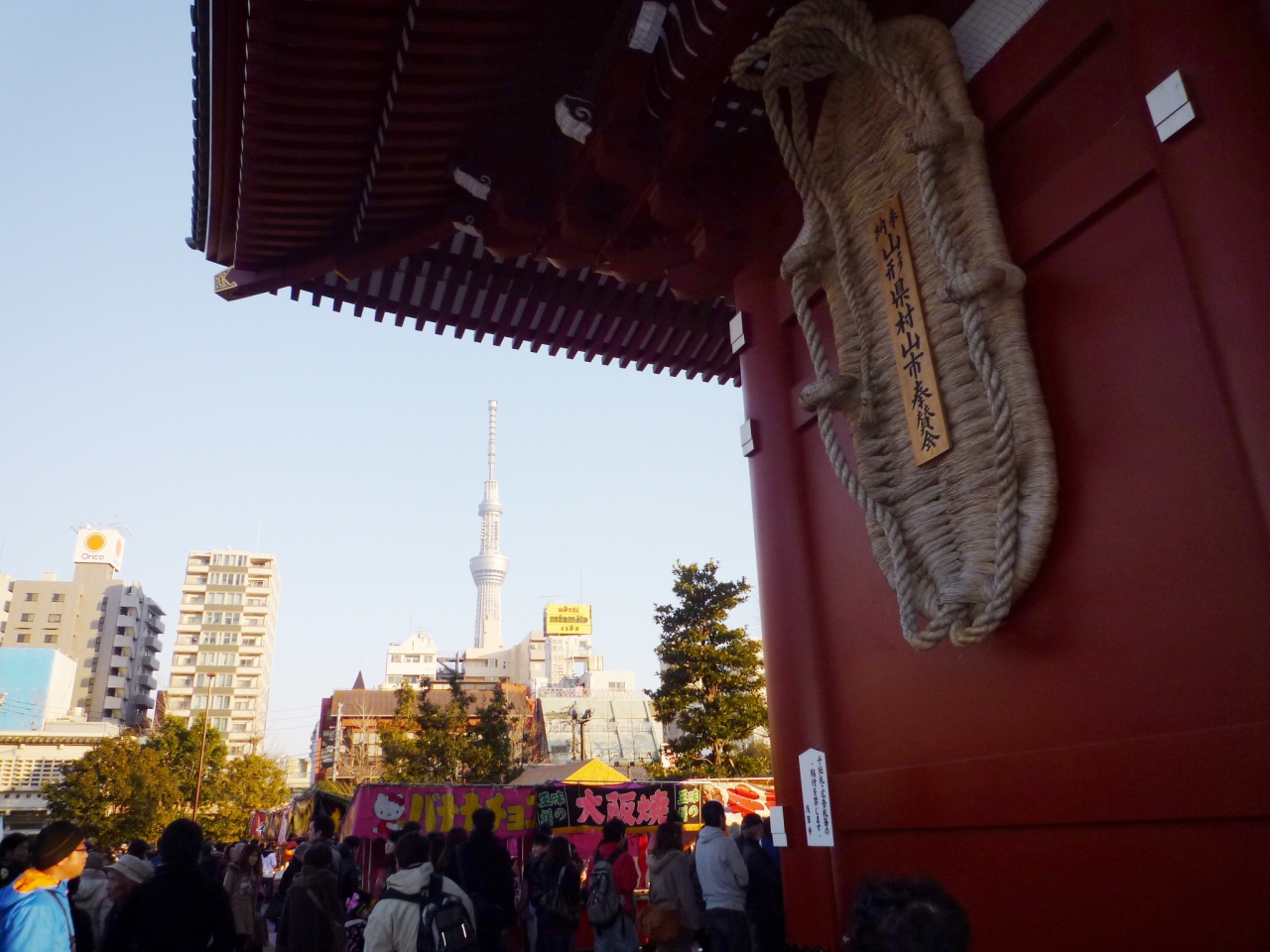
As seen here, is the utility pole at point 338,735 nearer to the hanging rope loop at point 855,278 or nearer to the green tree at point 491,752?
the green tree at point 491,752

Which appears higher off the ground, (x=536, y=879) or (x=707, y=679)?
(x=707, y=679)

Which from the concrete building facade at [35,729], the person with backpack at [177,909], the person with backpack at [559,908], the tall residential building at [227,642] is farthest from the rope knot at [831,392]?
the tall residential building at [227,642]

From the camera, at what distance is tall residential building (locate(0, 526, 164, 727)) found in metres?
49.9

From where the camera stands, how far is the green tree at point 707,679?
18219mm

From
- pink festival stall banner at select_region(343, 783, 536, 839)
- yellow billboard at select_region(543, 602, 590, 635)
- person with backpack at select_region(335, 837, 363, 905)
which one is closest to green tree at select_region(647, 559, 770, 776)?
pink festival stall banner at select_region(343, 783, 536, 839)

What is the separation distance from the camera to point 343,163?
11.8ft

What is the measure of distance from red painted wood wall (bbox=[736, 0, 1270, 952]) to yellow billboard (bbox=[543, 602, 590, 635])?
74.4 metres

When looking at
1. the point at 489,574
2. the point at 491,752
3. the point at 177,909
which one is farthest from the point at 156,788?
the point at 489,574

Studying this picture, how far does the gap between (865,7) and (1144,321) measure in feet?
4.80

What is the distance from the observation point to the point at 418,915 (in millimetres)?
3453

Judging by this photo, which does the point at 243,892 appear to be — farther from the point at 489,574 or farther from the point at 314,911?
the point at 489,574

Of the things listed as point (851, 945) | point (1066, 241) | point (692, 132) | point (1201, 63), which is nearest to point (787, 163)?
point (692, 132)

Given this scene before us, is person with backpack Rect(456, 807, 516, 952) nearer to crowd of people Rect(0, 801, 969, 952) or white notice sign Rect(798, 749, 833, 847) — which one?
crowd of people Rect(0, 801, 969, 952)

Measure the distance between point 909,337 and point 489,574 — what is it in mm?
110261
